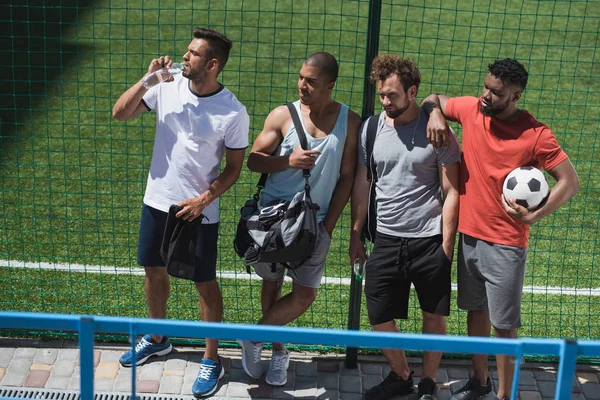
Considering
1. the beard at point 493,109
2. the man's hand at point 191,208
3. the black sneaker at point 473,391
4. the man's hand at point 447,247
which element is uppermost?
the beard at point 493,109

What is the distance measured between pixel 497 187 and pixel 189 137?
1853 millimetres

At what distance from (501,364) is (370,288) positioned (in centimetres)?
91

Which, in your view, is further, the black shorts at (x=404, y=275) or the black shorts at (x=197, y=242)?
the black shorts at (x=197, y=242)

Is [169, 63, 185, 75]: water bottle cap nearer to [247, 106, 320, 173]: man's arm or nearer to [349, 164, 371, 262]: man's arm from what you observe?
[247, 106, 320, 173]: man's arm

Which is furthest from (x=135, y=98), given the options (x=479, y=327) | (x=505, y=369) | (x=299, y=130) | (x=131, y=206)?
(x=131, y=206)

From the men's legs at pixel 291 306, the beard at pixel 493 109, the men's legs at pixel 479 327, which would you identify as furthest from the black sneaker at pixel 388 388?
the beard at pixel 493 109

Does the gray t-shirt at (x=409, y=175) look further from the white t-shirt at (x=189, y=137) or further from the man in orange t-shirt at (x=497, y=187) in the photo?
the white t-shirt at (x=189, y=137)

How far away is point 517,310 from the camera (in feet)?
16.1

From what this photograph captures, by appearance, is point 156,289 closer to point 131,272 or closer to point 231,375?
point 231,375

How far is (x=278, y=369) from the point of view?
5586 millimetres

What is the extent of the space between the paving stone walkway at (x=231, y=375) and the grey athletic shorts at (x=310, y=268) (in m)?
0.72

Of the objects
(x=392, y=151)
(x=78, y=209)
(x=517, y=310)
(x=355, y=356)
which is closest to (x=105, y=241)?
(x=78, y=209)

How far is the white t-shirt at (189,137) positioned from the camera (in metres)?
5.06

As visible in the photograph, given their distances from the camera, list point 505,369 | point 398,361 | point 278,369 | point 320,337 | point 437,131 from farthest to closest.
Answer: point 278,369, point 398,361, point 505,369, point 437,131, point 320,337
